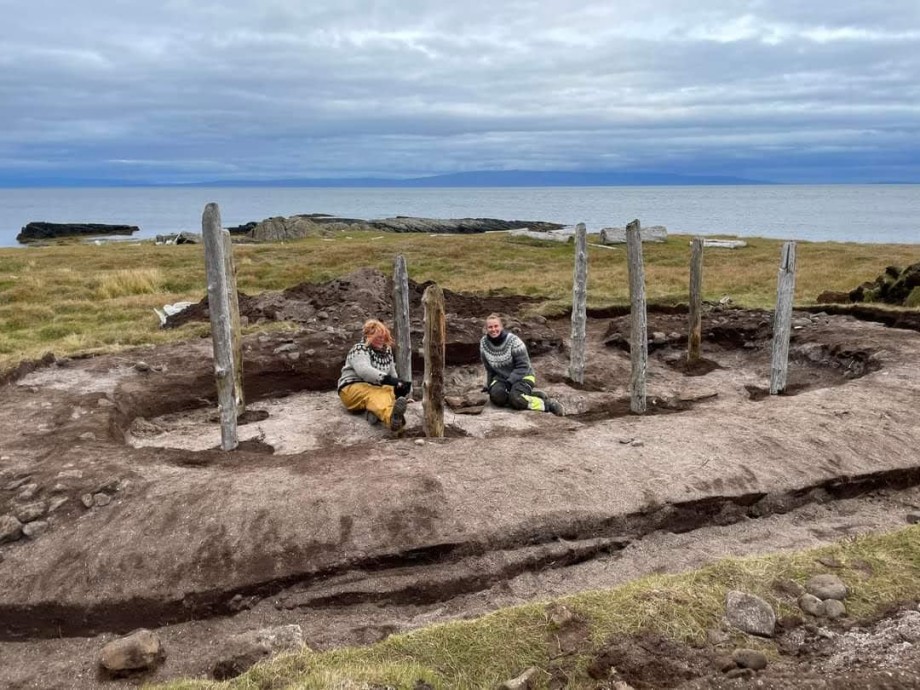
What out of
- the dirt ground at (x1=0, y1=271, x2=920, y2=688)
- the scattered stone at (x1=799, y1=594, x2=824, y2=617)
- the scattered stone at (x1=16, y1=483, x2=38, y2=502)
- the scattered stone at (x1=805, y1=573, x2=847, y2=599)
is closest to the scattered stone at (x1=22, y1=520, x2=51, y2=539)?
the dirt ground at (x1=0, y1=271, x2=920, y2=688)

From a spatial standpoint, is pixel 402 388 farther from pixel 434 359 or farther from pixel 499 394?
pixel 499 394

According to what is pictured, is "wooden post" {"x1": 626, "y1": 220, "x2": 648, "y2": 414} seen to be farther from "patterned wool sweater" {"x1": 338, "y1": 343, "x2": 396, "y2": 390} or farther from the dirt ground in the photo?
"patterned wool sweater" {"x1": 338, "y1": 343, "x2": 396, "y2": 390}

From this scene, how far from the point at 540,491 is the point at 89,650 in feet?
15.4

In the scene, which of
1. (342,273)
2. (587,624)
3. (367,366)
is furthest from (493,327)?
(342,273)

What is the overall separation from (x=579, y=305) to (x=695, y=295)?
2.94 metres

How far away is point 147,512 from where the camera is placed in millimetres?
7840

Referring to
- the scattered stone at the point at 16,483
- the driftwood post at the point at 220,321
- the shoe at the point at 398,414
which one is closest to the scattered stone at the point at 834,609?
the shoe at the point at 398,414

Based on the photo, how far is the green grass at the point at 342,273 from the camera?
19.5 metres

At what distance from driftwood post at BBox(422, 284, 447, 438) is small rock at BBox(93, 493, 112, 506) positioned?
4188 millimetres

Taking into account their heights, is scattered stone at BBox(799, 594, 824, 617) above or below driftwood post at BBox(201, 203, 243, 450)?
below

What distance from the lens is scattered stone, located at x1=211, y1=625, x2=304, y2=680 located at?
19.4 feet

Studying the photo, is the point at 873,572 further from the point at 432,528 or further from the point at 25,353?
the point at 25,353

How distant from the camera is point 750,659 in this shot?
5.48 m

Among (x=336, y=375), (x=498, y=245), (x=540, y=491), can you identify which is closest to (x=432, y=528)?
(x=540, y=491)
